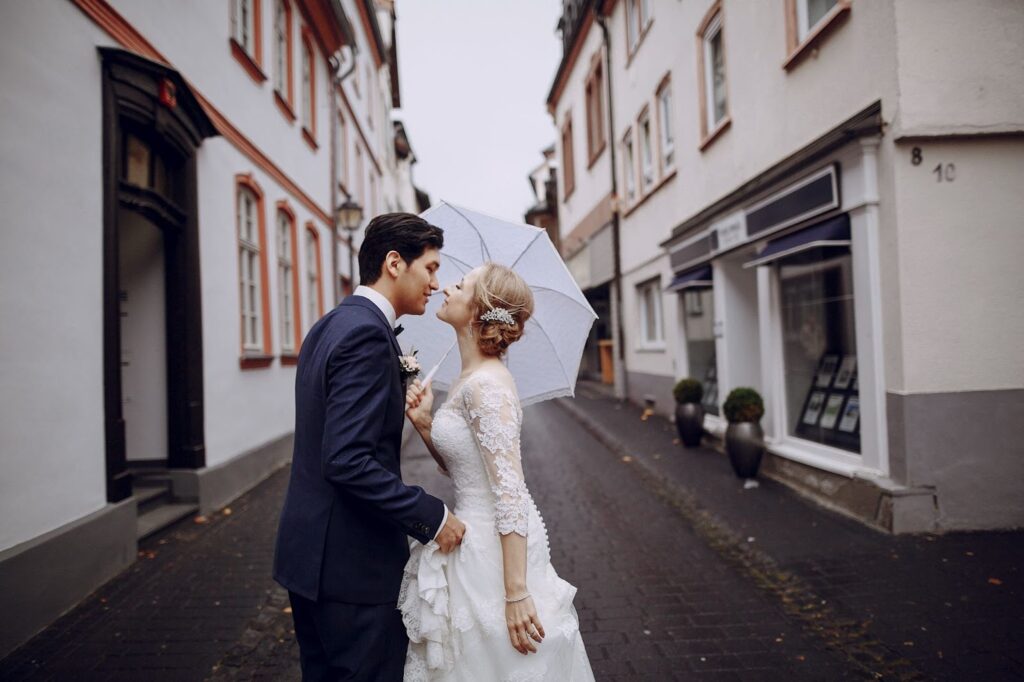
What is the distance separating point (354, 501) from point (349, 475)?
20 cm

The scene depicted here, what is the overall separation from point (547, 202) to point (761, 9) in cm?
2620

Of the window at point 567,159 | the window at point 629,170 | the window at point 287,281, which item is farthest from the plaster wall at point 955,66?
the window at point 567,159

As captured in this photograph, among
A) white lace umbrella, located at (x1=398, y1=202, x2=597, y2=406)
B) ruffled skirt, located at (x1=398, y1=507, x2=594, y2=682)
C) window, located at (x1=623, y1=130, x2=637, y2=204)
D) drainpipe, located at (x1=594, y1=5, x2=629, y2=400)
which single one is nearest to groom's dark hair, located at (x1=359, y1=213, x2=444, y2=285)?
white lace umbrella, located at (x1=398, y1=202, x2=597, y2=406)

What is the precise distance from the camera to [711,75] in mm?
10156

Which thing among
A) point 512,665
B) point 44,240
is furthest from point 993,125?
point 44,240

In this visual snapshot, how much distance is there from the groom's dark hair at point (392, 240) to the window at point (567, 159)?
21.5 metres

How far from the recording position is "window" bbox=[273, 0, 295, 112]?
10.5 metres

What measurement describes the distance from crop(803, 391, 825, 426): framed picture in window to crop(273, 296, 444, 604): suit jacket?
672 centimetres

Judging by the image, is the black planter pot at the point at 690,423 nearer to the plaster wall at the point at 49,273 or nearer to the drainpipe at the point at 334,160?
the plaster wall at the point at 49,273

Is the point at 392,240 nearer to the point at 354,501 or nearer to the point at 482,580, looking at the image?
the point at 354,501

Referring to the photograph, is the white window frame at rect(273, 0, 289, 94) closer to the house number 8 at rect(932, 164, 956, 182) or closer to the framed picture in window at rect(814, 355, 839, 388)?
the framed picture in window at rect(814, 355, 839, 388)

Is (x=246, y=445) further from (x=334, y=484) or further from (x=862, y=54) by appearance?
(x=862, y=54)

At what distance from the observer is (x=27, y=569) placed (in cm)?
397

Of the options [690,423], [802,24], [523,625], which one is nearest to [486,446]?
[523,625]
